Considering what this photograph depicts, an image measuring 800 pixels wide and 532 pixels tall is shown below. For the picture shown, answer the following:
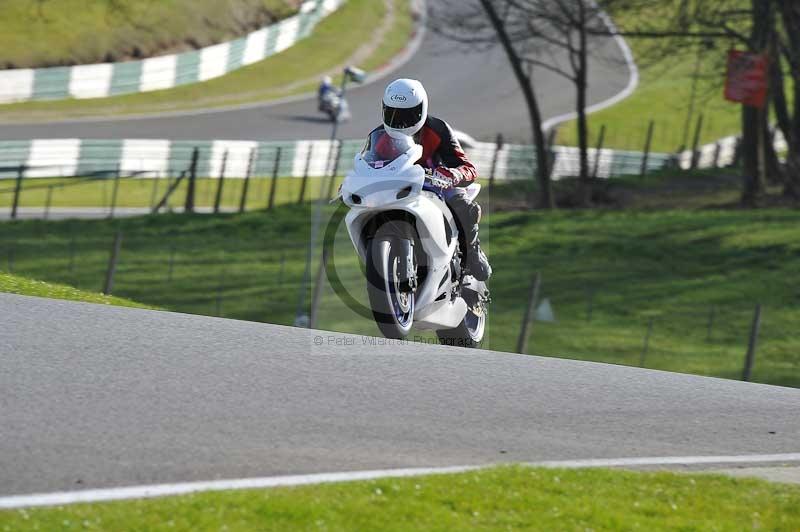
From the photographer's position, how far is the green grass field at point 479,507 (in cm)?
554

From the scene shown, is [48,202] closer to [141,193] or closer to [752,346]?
[141,193]

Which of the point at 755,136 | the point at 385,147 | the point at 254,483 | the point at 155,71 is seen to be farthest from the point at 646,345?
the point at 155,71

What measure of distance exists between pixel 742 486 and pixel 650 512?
86 centimetres

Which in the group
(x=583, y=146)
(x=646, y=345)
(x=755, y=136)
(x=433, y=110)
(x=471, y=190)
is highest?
(x=471, y=190)

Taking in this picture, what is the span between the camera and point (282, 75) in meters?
51.4

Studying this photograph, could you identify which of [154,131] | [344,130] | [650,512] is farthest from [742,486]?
[344,130]

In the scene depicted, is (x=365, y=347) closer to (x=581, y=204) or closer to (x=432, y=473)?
(x=432, y=473)

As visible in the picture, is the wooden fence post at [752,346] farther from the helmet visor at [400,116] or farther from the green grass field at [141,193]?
the green grass field at [141,193]

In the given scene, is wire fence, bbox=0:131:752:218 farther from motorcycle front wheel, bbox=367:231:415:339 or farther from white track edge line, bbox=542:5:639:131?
motorcycle front wheel, bbox=367:231:415:339

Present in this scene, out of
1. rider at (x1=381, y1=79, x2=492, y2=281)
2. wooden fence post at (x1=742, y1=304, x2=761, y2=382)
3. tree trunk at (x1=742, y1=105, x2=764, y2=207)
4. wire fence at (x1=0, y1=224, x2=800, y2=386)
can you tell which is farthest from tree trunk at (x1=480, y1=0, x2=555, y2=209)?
rider at (x1=381, y1=79, x2=492, y2=281)

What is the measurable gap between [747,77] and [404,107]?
19695mm

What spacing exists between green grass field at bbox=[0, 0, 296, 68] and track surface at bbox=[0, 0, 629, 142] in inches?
154

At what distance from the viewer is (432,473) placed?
21.5 ft

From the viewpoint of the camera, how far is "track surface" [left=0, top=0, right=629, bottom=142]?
40.5m
